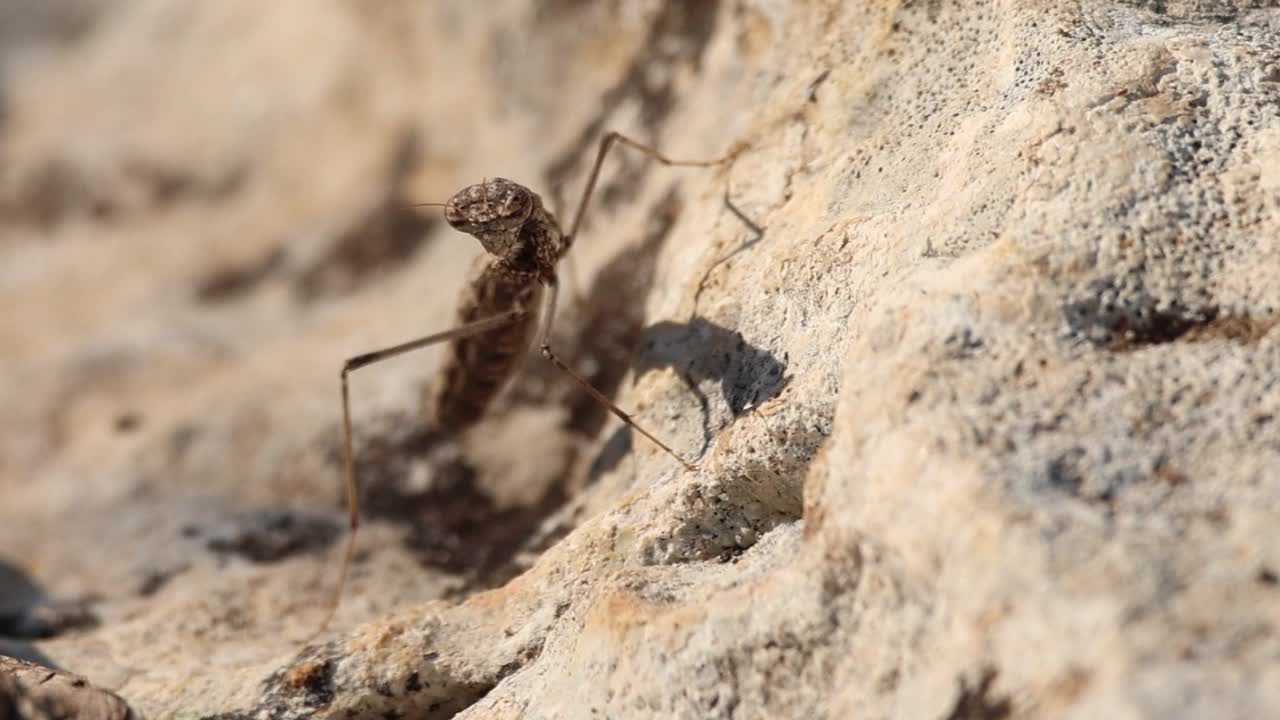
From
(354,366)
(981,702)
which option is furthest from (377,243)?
(981,702)

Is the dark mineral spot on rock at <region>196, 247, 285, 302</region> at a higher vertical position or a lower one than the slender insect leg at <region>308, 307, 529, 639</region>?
higher

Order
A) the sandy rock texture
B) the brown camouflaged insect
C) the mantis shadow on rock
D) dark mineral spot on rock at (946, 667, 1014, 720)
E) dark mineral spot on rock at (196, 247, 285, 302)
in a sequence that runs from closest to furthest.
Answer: dark mineral spot on rock at (946, 667, 1014, 720) → the sandy rock texture → the mantis shadow on rock → the brown camouflaged insect → dark mineral spot on rock at (196, 247, 285, 302)

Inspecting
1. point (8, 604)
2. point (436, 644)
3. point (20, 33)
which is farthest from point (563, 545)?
point (20, 33)

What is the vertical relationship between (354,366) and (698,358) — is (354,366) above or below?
above

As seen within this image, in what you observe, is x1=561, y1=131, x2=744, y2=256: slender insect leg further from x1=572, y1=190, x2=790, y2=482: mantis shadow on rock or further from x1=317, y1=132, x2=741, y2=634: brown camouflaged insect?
x1=572, y1=190, x2=790, y2=482: mantis shadow on rock

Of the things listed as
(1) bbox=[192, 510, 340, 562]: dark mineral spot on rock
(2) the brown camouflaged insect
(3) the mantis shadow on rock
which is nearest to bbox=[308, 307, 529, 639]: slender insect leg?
(2) the brown camouflaged insect

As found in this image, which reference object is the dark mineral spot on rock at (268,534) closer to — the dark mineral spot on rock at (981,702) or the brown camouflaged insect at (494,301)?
the brown camouflaged insect at (494,301)

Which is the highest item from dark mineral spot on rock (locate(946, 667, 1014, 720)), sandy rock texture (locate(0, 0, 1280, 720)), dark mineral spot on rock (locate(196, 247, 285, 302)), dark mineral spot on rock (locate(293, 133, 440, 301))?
dark mineral spot on rock (locate(196, 247, 285, 302))

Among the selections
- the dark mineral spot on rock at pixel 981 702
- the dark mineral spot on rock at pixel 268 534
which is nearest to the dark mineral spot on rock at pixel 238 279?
the dark mineral spot on rock at pixel 268 534

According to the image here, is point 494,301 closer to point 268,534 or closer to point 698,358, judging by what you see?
point 698,358
